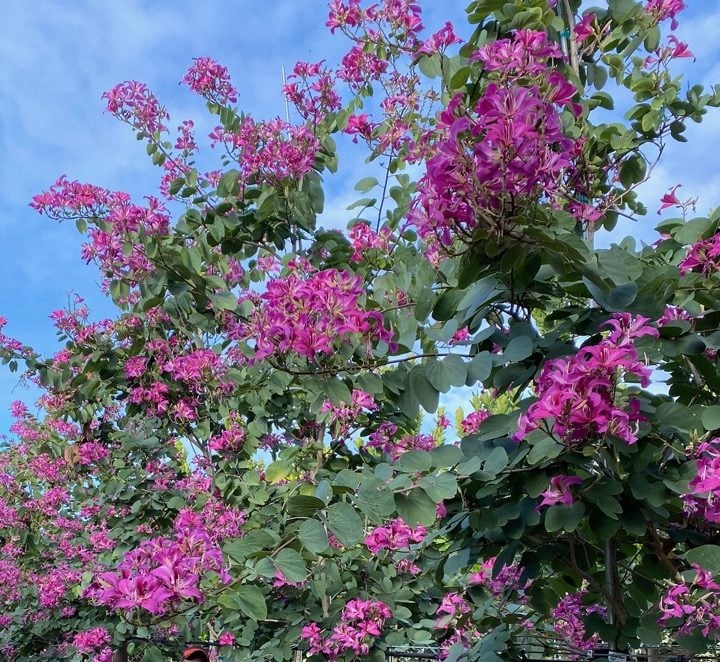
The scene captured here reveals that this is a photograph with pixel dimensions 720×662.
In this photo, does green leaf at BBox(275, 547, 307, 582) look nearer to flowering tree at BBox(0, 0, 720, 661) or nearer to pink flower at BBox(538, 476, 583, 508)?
flowering tree at BBox(0, 0, 720, 661)

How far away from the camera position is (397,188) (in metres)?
2.87

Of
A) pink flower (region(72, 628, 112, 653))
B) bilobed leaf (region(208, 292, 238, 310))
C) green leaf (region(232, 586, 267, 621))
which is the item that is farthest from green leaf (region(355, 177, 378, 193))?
pink flower (region(72, 628, 112, 653))

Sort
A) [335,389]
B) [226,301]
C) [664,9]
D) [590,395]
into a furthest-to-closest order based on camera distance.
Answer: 1. [226,301]
2. [664,9]
3. [335,389]
4. [590,395]

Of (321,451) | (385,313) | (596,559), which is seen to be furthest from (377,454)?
(385,313)

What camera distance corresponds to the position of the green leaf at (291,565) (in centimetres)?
133

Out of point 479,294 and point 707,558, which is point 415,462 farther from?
point 707,558

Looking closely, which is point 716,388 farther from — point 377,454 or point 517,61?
point 377,454

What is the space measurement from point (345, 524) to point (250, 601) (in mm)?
280

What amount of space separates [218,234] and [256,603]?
204 centimetres

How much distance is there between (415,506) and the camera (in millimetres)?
1354

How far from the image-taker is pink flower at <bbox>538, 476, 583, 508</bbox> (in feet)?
4.46

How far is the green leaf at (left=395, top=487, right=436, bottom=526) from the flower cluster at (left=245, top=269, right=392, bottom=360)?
0.33 meters

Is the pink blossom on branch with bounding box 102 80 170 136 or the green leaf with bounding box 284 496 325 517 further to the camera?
the pink blossom on branch with bounding box 102 80 170 136

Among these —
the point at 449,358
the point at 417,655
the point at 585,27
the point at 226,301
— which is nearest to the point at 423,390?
the point at 449,358
